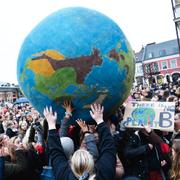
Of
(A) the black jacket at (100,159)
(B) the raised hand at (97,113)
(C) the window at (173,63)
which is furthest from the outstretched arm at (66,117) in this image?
(C) the window at (173,63)

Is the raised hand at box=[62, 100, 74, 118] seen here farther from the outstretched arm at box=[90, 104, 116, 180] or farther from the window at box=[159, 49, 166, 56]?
the window at box=[159, 49, 166, 56]

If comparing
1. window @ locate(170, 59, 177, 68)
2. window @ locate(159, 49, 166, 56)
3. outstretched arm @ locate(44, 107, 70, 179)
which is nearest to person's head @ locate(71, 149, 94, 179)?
outstretched arm @ locate(44, 107, 70, 179)

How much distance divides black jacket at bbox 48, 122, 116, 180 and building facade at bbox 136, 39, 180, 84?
62.9 m

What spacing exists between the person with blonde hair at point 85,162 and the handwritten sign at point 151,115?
0.67 meters

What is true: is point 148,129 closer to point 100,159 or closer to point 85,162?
point 100,159

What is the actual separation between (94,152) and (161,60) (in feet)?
220

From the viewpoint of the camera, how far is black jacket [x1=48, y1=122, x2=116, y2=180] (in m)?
2.82

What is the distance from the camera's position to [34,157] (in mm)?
4250

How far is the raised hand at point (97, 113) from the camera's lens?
330 centimetres

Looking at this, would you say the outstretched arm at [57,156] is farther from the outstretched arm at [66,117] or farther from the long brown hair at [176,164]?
the long brown hair at [176,164]

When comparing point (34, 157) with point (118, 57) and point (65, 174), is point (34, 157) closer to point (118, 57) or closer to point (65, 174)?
point (65, 174)

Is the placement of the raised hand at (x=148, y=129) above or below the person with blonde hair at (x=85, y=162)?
above

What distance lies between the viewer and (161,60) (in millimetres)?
68125

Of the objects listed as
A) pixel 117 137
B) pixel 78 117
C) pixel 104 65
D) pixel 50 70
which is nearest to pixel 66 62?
pixel 50 70
